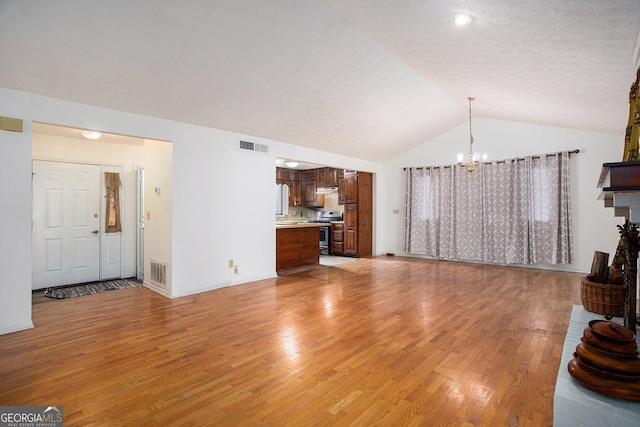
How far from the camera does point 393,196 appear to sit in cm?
842

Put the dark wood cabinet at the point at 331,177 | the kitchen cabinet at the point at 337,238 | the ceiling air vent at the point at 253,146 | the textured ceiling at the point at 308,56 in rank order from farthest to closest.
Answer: the dark wood cabinet at the point at 331,177 → the kitchen cabinet at the point at 337,238 → the ceiling air vent at the point at 253,146 → the textured ceiling at the point at 308,56

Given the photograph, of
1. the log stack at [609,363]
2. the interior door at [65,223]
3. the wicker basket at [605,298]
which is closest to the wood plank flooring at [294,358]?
→ the log stack at [609,363]

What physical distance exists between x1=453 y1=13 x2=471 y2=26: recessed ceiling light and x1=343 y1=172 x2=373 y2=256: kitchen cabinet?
543 cm

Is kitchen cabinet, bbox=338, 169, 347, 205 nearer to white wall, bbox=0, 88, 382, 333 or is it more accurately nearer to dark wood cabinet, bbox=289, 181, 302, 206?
dark wood cabinet, bbox=289, 181, 302, 206

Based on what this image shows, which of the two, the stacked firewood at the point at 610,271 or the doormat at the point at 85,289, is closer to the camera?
the stacked firewood at the point at 610,271

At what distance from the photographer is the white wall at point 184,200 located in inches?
121

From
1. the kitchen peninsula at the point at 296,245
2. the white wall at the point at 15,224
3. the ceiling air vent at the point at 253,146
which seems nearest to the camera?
the white wall at the point at 15,224

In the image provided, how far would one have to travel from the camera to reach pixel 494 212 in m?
6.73

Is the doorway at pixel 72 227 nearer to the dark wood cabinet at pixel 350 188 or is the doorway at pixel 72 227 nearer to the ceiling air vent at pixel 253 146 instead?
the ceiling air vent at pixel 253 146

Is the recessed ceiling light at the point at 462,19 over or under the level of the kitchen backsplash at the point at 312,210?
over

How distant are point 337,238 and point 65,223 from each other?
5.71 meters

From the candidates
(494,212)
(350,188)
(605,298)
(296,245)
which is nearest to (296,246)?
(296,245)

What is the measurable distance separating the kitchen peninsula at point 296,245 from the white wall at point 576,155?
3475 millimetres

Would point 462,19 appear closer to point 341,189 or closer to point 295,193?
point 341,189
